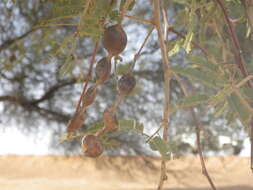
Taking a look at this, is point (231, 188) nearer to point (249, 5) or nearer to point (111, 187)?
point (111, 187)

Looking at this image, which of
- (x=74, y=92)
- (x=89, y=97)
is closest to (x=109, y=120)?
(x=89, y=97)

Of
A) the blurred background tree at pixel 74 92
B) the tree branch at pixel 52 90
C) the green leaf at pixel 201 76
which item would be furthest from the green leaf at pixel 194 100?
the tree branch at pixel 52 90

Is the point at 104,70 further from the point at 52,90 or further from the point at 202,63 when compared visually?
the point at 52,90

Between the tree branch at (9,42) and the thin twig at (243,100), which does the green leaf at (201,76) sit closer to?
the thin twig at (243,100)

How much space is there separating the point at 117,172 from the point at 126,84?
178 centimetres

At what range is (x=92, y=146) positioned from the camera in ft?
0.73

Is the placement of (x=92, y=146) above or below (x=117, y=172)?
above

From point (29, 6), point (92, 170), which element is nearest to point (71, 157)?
point (92, 170)

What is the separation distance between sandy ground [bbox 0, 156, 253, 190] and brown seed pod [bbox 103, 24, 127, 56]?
152 centimetres

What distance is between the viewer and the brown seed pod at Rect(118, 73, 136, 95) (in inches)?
9.6

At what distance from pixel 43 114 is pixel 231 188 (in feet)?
2.87

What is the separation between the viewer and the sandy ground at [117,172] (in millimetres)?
1784

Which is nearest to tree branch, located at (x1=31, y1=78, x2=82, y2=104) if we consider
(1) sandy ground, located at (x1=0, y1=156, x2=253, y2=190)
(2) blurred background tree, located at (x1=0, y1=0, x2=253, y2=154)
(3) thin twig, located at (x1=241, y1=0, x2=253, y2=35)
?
(2) blurred background tree, located at (x1=0, y1=0, x2=253, y2=154)

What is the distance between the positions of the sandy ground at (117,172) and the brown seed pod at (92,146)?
1.51 m
